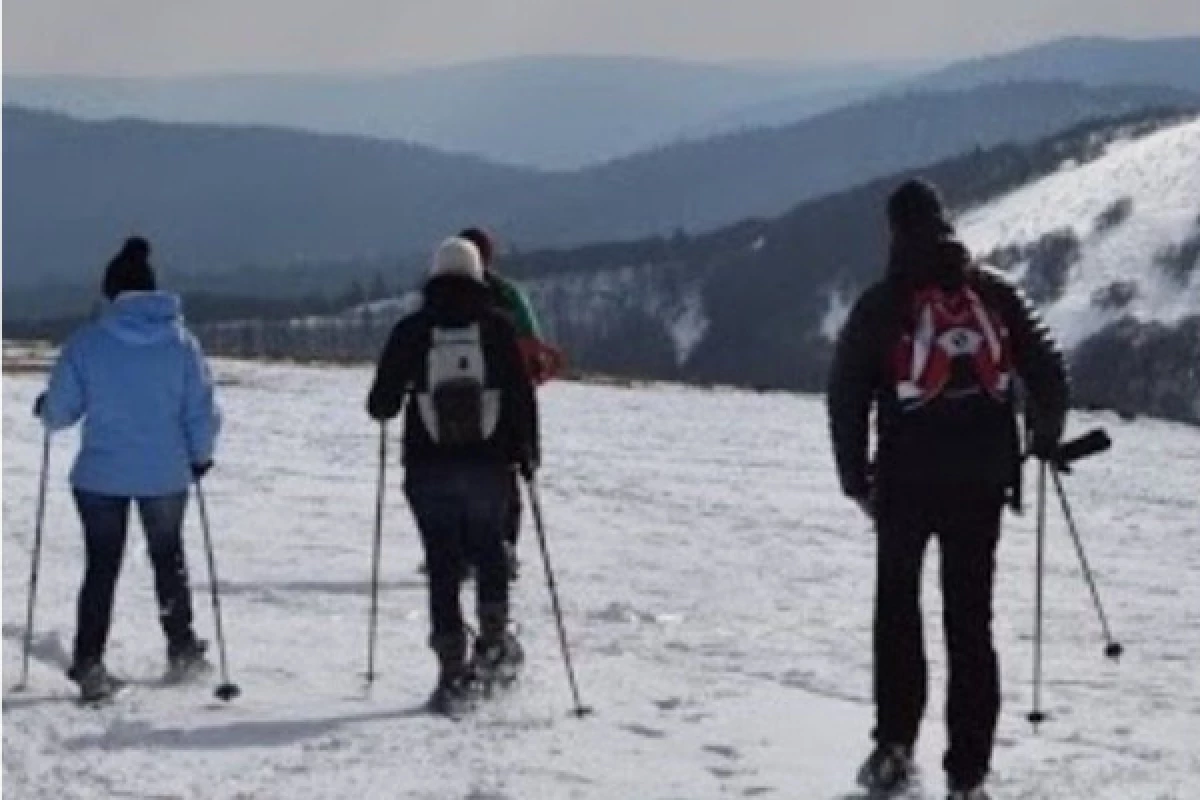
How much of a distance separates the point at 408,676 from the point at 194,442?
170cm

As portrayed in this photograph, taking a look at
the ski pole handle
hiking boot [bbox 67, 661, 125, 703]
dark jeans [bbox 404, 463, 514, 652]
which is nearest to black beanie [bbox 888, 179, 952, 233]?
the ski pole handle

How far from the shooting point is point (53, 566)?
15367 mm

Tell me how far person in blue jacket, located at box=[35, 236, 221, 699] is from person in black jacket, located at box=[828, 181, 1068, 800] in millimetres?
3602

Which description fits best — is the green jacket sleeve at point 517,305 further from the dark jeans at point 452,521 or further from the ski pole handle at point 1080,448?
the ski pole handle at point 1080,448

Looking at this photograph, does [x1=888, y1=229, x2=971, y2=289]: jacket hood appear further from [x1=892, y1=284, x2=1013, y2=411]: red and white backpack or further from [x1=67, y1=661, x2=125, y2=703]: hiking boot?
[x1=67, y1=661, x2=125, y2=703]: hiking boot

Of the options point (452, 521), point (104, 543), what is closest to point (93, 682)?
point (104, 543)

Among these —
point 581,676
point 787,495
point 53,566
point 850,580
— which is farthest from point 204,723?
point 787,495

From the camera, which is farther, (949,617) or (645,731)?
(645,731)

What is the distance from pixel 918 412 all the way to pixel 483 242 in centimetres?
575

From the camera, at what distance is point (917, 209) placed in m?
8.30

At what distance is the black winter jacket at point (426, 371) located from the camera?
33.2 ft

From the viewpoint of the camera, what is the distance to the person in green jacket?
42.8 feet

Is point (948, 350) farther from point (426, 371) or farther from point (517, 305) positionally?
point (517, 305)

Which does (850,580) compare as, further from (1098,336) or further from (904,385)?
(1098,336)
